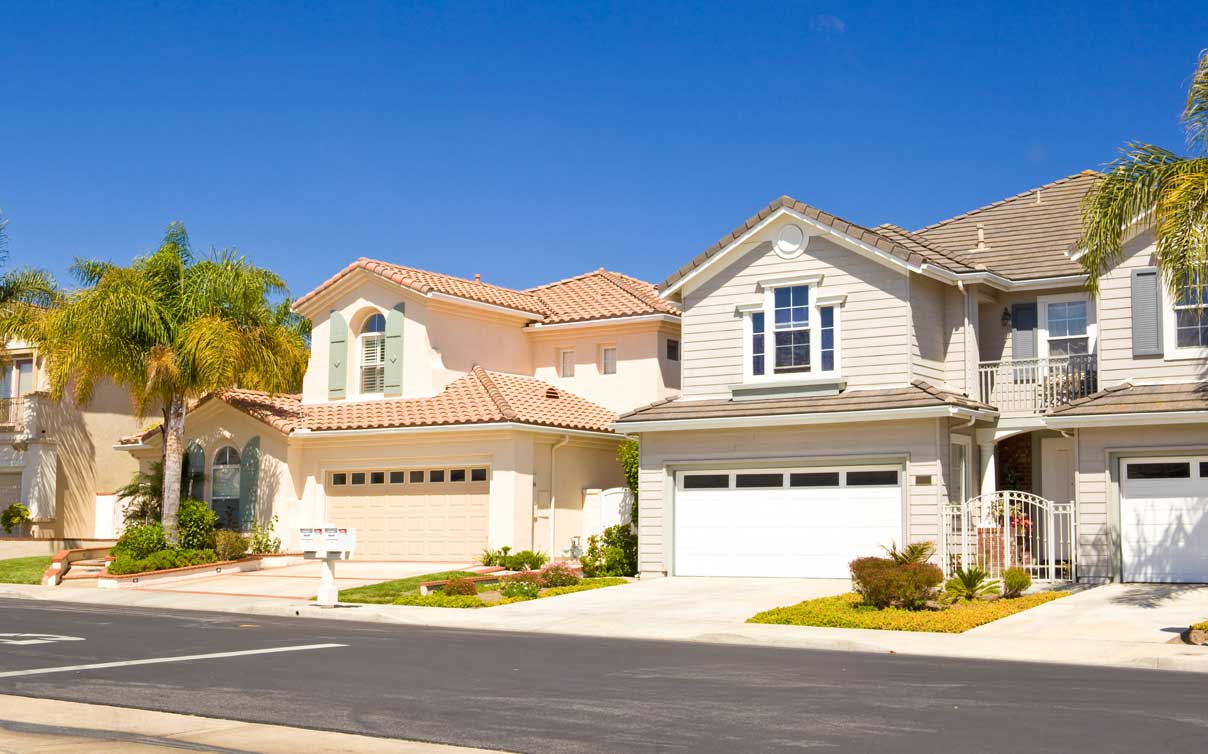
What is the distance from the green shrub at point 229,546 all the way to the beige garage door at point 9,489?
10.7m

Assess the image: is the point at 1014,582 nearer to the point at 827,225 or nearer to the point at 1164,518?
the point at 1164,518

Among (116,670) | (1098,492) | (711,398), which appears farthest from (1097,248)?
(116,670)

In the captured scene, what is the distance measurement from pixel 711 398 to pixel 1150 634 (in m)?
11.6

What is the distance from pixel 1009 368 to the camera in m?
27.0

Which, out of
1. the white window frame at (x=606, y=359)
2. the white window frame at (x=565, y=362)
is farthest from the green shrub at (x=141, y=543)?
the white window frame at (x=606, y=359)

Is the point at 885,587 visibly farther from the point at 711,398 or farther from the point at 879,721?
the point at 879,721

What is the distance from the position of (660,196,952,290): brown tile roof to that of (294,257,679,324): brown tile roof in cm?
444

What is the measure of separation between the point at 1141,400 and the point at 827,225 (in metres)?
6.86

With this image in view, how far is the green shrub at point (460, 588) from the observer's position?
957 inches

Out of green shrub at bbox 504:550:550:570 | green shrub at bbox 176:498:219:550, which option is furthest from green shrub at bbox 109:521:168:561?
green shrub at bbox 504:550:550:570

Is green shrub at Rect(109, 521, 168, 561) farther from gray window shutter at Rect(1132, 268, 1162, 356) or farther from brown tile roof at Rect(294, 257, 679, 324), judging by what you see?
gray window shutter at Rect(1132, 268, 1162, 356)

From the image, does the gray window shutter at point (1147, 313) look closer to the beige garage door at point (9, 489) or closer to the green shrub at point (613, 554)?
the green shrub at point (613, 554)

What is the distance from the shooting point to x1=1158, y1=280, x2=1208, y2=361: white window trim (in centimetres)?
2372

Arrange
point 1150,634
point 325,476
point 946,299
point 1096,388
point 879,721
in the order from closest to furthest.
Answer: point 879,721
point 1150,634
point 1096,388
point 946,299
point 325,476
